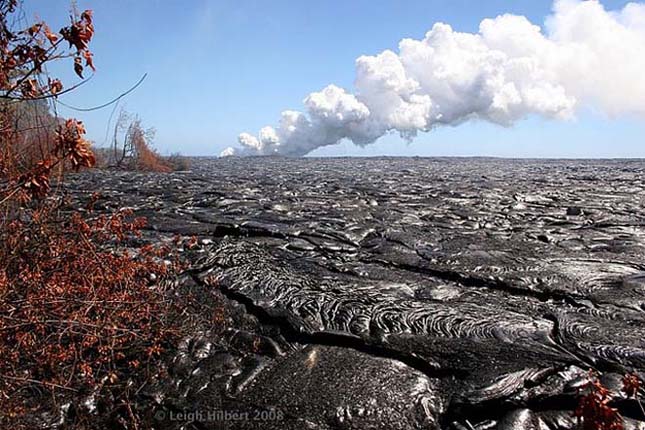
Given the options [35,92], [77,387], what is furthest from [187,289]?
[35,92]

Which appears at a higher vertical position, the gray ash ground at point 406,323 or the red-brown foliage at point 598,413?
the red-brown foliage at point 598,413

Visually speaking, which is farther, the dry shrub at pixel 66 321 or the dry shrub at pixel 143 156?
the dry shrub at pixel 143 156

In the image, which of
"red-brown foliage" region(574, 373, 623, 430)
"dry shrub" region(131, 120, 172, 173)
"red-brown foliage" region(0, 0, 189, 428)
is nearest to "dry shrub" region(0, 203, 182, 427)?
"red-brown foliage" region(0, 0, 189, 428)

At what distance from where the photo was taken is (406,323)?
13.5 feet

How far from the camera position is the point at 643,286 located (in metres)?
4.86

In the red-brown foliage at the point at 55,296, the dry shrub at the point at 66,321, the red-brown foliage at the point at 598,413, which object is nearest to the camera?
the red-brown foliage at the point at 598,413

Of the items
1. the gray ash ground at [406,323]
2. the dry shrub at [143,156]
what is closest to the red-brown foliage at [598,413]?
the gray ash ground at [406,323]

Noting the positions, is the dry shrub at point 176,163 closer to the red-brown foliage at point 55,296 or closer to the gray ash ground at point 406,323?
the gray ash ground at point 406,323

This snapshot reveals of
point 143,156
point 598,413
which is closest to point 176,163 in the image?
point 143,156

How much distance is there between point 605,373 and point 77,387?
3.56 metres

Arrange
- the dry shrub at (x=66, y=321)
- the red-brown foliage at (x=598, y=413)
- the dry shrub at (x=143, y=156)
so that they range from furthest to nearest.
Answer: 1. the dry shrub at (x=143, y=156)
2. the dry shrub at (x=66, y=321)
3. the red-brown foliage at (x=598, y=413)

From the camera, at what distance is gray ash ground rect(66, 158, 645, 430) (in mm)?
3021

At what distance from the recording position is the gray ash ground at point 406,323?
302 cm

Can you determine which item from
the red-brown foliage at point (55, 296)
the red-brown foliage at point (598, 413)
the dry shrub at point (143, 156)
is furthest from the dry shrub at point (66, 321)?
the dry shrub at point (143, 156)
